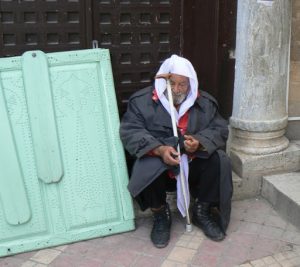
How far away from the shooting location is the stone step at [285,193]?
3.62 metres

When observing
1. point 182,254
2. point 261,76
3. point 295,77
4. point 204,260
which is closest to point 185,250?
point 182,254

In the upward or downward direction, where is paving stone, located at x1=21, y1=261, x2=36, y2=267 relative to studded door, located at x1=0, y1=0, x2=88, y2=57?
downward

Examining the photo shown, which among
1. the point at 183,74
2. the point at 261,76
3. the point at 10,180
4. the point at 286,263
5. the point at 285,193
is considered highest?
the point at 183,74

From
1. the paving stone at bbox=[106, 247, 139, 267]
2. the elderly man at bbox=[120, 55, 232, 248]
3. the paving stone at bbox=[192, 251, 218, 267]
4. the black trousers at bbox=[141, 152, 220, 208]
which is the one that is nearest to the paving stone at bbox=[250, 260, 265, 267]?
the paving stone at bbox=[192, 251, 218, 267]

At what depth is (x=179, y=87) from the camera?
343 centimetres

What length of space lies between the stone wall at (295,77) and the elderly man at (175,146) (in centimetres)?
96

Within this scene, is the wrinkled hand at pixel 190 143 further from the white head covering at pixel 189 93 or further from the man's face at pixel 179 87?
the man's face at pixel 179 87

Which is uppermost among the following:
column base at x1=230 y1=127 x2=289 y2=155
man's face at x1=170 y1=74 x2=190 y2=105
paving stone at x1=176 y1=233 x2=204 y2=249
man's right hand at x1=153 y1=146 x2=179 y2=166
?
man's face at x1=170 y1=74 x2=190 y2=105

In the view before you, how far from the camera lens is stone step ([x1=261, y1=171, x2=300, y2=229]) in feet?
11.9

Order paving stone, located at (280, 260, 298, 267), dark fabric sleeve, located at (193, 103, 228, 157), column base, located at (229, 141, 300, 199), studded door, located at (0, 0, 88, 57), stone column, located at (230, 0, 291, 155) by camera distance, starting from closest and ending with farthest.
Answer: paving stone, located at (280, 260, 298, 267)
dark fabric sleeve, located at (193, 103, 228, 157)
studded door, located at (0, 0, 88, 57)
stone column, located at (230, 0, 291, 155)
column base, located at (229, 141, 300, 199)

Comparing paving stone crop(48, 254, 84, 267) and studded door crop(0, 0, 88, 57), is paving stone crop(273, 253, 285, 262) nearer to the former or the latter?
paving stone crop(48, 254, 84, 267)

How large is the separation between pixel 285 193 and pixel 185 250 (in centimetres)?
94

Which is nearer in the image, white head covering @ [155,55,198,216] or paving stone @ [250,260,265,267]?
paving stone @ [250,260,265,267]

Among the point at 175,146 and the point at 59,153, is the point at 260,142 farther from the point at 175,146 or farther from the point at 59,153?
the point at 59,153
